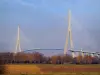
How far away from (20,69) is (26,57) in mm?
34951

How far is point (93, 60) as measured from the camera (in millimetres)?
66812

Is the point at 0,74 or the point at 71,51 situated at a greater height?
the point at 71,51

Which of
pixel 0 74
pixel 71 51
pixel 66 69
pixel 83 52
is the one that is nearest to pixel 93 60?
pixel 83 52

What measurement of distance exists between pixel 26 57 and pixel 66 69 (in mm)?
35312

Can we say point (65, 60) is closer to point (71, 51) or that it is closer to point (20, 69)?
point (71, 51)

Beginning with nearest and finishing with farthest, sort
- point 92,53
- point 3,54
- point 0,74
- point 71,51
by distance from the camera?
point 0,74 → point 71,51 → point 92,53 → point 3,54

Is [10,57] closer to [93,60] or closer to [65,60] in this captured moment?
[65,60]

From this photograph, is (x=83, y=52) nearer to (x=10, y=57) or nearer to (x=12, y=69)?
(x=10, y=57)

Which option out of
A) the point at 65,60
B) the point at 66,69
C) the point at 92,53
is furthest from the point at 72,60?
A: the point at 66,69

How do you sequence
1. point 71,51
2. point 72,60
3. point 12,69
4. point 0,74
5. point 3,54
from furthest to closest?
point 3,54 → point 72,60 → point 71,51 → point 12,69 → point 0,74

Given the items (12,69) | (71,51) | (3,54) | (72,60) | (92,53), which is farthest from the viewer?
(3,54)

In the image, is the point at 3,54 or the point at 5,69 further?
the point at 3,54

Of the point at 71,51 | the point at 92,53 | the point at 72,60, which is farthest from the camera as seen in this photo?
the point at 92,53

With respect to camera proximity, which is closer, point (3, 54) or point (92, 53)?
point (92, 53)
